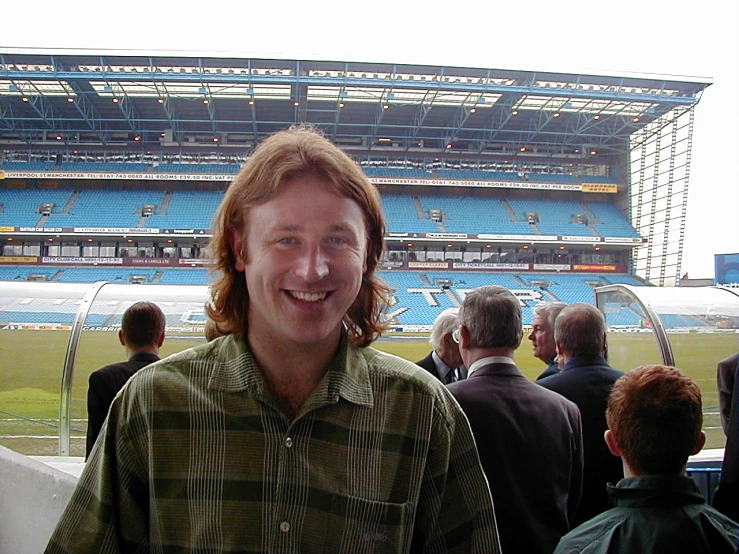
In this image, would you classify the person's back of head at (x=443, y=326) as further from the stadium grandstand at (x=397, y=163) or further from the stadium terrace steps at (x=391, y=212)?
the stadium terrace steps at (x=391, y=212)

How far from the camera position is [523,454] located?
2326mm

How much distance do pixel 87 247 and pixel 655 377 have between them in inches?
1391

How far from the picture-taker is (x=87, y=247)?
3262 centimetres

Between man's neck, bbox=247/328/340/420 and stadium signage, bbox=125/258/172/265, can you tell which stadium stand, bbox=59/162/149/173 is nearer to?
stadium signage, bbox=125/258/172/265

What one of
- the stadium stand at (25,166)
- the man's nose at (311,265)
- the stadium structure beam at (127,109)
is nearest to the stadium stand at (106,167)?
the stadium stand at (25,166)

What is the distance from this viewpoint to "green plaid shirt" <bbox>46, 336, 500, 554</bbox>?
127 cm

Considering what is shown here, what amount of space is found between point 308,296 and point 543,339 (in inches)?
125

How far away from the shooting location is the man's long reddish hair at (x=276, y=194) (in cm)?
133

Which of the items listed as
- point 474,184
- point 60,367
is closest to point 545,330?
point 60,367

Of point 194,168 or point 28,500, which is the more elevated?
point 194,168

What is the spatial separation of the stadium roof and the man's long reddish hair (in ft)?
93.1

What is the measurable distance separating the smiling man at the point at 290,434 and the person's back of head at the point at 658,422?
0.70 meters

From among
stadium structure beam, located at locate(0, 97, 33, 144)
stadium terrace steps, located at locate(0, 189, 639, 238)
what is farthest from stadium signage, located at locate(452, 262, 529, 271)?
stadium structure beam, located at locate(0, 97, 33, 144)

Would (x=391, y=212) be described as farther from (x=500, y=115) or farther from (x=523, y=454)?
(x=523, y=454)
